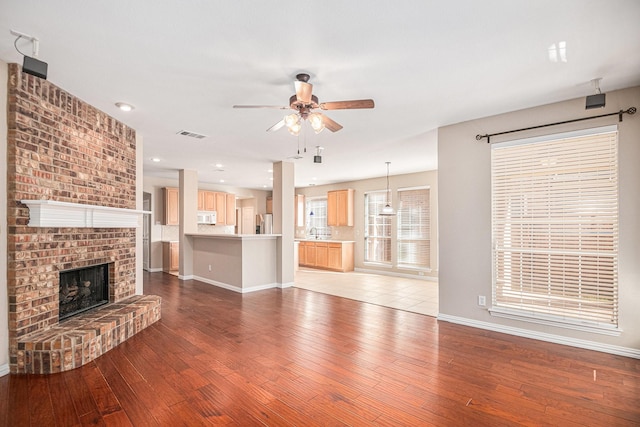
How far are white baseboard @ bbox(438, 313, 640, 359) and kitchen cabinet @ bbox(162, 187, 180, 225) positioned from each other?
286 inches

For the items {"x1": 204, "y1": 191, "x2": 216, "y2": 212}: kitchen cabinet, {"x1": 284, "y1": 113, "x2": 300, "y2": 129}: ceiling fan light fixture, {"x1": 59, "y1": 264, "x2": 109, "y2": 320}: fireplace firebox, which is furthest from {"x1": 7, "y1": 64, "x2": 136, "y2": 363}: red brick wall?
{"x1": 204, "y1": 191, "x2": 216, "y2": 212}: kitchen cabinet

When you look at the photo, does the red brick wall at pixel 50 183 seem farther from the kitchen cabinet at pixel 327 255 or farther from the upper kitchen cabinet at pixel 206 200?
the kitchen cabinet at pixel 327 255

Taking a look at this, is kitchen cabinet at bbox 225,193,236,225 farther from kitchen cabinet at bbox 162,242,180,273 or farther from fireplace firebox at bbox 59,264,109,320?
fireplace firebox at bbox 59,264,109,320

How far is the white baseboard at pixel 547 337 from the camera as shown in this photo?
3234mm

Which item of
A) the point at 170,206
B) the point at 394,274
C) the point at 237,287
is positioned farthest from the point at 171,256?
the point at 394,274

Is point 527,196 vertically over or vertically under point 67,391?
over

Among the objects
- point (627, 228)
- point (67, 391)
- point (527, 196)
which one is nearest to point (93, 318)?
point (67, 391)

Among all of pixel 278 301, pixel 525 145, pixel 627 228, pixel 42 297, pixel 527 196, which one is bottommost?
pixel 278 301

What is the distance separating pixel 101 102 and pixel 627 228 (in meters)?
5.65

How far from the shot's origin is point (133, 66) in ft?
9.02

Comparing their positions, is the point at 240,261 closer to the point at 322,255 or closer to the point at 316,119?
the point at 322,255

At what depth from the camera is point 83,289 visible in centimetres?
372

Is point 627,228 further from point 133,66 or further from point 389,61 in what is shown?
point 133,66

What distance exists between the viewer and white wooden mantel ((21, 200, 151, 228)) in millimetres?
2793
